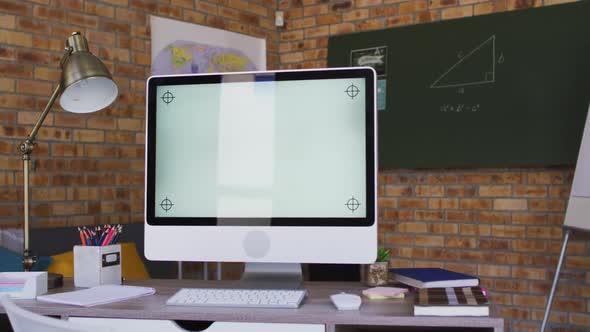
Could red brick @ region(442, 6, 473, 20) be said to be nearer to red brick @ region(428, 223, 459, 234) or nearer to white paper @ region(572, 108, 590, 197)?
white paper @ region(572, 108, 590, 197)

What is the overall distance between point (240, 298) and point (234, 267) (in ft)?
8.53

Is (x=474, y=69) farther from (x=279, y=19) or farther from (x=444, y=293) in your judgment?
(x=444, y=293)

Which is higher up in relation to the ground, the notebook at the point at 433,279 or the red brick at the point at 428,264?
the notebook at the point at 433,279

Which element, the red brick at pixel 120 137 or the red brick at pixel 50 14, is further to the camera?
the red brick at pixel 120 137

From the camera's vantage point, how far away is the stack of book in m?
1.36

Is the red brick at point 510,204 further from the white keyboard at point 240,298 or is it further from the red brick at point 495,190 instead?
the white keyboard at point 240,298

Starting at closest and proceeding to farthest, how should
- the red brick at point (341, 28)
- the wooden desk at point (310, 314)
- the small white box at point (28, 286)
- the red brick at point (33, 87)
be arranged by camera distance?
the wooden desk at point (310, 314) < the small white box at point (28, 286) < the red brick at point (33, 87) < the red brick at point (341, 28)

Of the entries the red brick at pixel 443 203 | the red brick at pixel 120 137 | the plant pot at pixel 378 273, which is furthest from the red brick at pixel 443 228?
the plant pot at pixel 378 273

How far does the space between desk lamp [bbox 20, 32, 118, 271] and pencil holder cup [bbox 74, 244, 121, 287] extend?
0.20 metres

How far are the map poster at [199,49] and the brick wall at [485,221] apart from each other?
0.50 meters

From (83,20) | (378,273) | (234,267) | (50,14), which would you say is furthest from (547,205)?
(50,14)

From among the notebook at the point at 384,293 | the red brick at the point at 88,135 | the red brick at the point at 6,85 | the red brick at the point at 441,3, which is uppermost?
the red brick at the point at 441,3

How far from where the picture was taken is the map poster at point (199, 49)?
3.74 metres

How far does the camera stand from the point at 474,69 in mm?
3742
